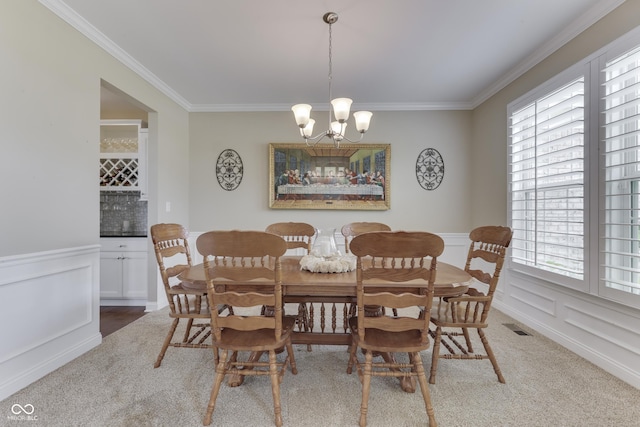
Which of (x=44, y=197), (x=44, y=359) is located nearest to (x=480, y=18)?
(x=44, y=197)

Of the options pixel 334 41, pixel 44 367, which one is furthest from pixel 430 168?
pixel 44 367

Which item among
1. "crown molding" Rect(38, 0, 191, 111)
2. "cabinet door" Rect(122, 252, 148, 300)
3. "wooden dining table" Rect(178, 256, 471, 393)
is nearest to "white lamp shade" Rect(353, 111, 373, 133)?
"wooden dining table" Rect(178, 256, 471, 393)

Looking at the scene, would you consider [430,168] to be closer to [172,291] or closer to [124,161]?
[172,291]

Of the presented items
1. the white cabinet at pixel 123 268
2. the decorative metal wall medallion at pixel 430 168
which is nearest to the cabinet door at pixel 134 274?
the white cabinet at pixel 123 268

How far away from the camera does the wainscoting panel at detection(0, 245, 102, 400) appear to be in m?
1.79

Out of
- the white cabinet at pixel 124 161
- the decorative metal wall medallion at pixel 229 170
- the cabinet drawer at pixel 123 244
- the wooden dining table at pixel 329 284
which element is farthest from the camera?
the decorative metal wall medallion at pixel 229 170

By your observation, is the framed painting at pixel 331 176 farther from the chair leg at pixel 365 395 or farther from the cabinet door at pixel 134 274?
the chair leg at pixel 365 395

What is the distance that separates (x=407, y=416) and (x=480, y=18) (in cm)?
280

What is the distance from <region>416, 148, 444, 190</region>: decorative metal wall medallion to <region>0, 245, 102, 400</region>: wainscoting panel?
3.77 m

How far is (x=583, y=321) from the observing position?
2264 mm

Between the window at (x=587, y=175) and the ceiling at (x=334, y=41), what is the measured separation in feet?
1.46

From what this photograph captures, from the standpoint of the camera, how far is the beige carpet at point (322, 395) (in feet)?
5.08

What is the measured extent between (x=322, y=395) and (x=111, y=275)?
9.89 ft

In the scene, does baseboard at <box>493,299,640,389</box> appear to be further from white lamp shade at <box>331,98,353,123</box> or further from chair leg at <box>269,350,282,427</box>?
white lamp shade at <box>331,98,353,123</box>
